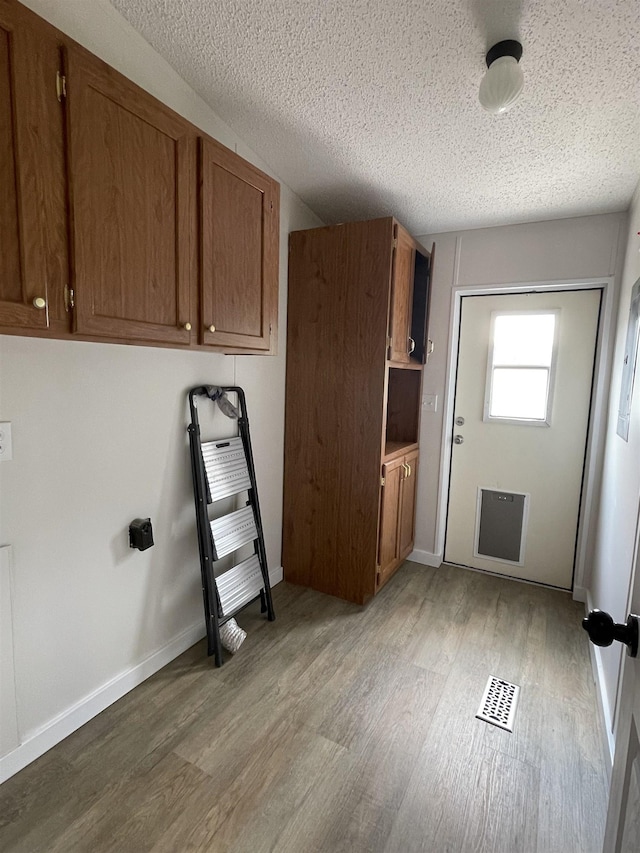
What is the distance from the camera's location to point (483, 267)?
292 cm

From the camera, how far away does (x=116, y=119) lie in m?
1.29

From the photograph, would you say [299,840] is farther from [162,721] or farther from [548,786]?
[548,786]

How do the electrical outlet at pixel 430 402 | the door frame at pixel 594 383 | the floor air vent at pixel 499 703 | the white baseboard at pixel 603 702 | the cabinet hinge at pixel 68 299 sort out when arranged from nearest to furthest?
the cabinet hinge at pixel 68 299 < the white baseboard at pixel 603 702 < the floor air vent at pixel 499 703 < the door frame at pixel 594 383 < the electrical outlet at pixel 430 402

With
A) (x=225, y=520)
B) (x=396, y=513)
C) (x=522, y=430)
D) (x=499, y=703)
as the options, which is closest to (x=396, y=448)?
(x=396, y=513)

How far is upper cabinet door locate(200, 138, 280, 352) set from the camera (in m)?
1.62

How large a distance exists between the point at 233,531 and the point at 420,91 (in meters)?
2.16

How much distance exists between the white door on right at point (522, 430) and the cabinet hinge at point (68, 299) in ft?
8.48

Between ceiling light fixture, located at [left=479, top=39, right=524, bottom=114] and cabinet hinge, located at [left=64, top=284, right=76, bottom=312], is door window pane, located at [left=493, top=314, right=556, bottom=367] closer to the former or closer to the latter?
ceiling light fixture, located at [left=479, top=39, right=524, bottom=114]

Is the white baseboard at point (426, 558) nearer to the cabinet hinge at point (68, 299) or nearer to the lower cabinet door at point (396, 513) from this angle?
the lower cabinet door at point (396, 513)

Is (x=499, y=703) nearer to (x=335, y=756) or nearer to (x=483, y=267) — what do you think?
(x=335, y=756)

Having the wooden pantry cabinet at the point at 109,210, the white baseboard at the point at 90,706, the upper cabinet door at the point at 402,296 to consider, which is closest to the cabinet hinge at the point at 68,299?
the wooden pantry cabinet at the point at 109,210

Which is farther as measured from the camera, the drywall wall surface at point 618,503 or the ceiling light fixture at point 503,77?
the drywall wall surface at point 618,503

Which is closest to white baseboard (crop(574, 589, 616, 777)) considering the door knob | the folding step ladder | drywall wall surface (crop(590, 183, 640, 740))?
drywall wall surface (crop(590, 183, 640, 740))

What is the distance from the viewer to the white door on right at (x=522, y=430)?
2.78 m
